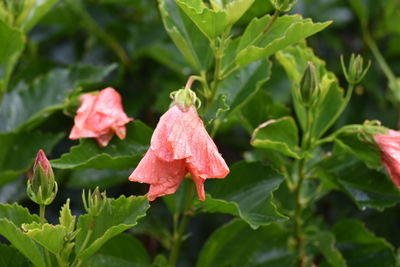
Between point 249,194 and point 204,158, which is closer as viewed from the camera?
point 204,158

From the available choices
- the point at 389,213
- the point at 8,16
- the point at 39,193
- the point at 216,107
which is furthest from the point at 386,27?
the point at 39,193

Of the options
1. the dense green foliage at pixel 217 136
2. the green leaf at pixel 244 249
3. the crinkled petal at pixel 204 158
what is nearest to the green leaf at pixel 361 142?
the dense green foliage at pixel 217 136

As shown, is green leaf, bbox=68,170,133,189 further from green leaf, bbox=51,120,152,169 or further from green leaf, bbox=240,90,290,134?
green leaf, bbox=240,90,290,134

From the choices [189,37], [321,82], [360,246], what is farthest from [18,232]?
[360,246]

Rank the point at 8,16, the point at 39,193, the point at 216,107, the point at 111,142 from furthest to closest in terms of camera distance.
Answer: the point at 8,16 → the point at 111,142 → the point at 216,107 → the point at 39,193

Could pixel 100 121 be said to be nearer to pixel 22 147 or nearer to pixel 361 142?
pixel 22 147

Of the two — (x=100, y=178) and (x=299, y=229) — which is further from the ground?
(x=100, y=178)

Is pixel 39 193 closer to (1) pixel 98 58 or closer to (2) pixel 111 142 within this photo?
(2) pixel 111 142
